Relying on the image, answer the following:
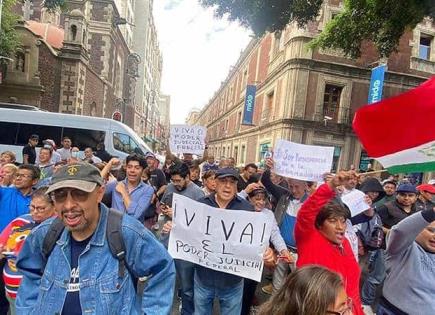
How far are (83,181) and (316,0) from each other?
831cm

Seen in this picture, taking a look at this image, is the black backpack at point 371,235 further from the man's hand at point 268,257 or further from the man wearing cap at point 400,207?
the man's hand at point 268,257

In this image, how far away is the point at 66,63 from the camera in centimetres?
2522

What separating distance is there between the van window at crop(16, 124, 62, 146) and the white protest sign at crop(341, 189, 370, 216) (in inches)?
549

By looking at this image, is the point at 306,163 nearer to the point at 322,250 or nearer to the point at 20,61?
the point at 322,250

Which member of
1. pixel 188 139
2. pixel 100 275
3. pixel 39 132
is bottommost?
pixel 100 275

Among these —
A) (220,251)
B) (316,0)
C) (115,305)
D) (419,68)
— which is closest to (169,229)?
(220,251)

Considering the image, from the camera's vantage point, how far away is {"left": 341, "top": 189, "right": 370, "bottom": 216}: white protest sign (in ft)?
A: 13.0

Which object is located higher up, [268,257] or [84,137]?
[84,137]

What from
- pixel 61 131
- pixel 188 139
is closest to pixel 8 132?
pixel 61 131

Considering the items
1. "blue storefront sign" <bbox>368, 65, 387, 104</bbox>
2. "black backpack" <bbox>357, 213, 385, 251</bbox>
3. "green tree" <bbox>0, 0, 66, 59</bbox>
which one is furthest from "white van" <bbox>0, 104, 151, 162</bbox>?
"blue storefront sign" <bbox>368, 65, 387, 104</bbox>

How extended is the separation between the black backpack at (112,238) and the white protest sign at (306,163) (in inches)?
125

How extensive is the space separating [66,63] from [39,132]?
451 inches

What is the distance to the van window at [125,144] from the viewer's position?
16141 mm

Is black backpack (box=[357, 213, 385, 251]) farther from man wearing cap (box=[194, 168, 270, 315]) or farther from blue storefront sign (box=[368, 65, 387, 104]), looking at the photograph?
blue storefront sign (box=[368, 65, 387, 104])
